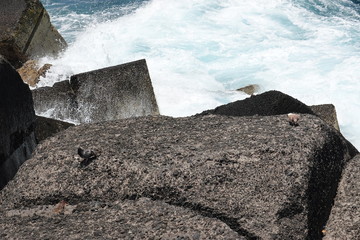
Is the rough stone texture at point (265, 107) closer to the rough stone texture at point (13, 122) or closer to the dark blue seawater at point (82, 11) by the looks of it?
the rough stone texture at point (13, 122)

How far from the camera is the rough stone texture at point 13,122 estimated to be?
6.41ft

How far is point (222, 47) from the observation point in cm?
1130

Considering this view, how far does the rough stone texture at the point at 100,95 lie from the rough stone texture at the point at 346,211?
8.65 feet

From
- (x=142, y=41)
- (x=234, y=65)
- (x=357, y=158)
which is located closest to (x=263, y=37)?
(x=234, y=65)

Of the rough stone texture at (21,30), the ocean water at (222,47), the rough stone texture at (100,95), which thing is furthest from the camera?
the ocean water at (222,47)

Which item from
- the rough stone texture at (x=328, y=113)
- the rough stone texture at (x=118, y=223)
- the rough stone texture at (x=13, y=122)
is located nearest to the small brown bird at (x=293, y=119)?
the rough stone texture at (x=118, y=223)

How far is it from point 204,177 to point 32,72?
3.85 meters

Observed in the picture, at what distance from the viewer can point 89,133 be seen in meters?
2.03

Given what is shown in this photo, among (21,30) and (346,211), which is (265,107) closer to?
(346,211)

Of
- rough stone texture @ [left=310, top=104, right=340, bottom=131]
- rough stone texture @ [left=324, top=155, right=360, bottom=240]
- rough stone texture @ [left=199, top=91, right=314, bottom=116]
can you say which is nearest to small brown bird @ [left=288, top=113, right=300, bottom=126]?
rough stone texture @ [left=324, top=155, right=360, bottom=240]

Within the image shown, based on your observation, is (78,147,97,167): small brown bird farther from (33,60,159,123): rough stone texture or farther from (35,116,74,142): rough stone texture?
(33,60,159,123): rough stone texture

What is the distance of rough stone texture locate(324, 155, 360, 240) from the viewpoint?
166cm

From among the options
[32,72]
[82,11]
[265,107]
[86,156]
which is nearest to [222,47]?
[82,11]

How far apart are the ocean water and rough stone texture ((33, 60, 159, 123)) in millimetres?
824
